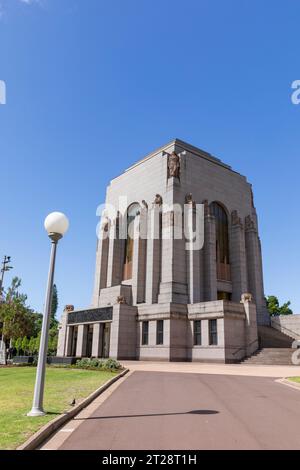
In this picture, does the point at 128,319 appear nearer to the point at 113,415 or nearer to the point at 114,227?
the point at 114,227

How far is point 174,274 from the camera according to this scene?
124 feet

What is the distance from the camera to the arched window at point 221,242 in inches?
1763

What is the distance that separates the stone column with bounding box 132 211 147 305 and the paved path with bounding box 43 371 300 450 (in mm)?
29279

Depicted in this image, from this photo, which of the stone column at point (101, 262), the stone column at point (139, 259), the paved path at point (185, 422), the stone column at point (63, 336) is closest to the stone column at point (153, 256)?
the stone column at point (139, 259)

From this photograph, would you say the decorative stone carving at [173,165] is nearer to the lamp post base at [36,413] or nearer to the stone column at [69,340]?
the stone column at [69,340]

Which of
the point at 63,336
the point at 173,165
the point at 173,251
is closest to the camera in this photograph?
the point at 173,251

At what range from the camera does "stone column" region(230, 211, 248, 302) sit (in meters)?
44.1

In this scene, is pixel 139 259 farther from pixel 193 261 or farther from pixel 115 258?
pixel 193 261

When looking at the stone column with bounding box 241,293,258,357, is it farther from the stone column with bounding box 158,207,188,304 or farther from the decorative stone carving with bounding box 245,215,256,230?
the decorative stone carving with bounding box 245,215,256,230

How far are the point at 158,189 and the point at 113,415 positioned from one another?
3677 centimetres

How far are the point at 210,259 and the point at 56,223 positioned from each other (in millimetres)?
33955

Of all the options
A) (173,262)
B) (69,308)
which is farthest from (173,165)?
(69,308)

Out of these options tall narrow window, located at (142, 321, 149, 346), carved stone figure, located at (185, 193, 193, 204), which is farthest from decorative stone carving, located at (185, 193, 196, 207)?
tall narrow window, located at (142, 321, 149, 346)

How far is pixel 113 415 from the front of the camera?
8086 millimetres
